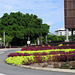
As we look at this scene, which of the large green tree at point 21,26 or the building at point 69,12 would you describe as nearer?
the building at point 69,12

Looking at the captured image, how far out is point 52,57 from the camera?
16.7m

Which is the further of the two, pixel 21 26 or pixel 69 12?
pixel 21 26

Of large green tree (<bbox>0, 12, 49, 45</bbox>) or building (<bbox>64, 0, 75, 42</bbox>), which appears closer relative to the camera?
building (<bbox>64, 0, 75, 42</bbox>)

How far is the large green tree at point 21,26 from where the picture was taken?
64375 mm

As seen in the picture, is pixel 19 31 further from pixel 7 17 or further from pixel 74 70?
pixel 74 70

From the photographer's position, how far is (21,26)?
65.8m

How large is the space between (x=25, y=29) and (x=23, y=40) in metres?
6.32

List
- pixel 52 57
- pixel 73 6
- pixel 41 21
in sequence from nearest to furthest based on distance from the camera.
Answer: pixel 52 57
pixel 73 6
pixel 41 21

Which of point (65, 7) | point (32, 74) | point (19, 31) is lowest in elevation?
point (32, 74)

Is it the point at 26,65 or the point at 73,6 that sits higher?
the point at 73,6

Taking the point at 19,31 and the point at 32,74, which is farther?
the point at 19,31

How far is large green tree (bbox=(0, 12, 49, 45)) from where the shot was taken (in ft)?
211

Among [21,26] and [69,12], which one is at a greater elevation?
[69,12]

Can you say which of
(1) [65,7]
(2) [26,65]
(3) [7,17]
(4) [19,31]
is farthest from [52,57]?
(3) [7,17]
